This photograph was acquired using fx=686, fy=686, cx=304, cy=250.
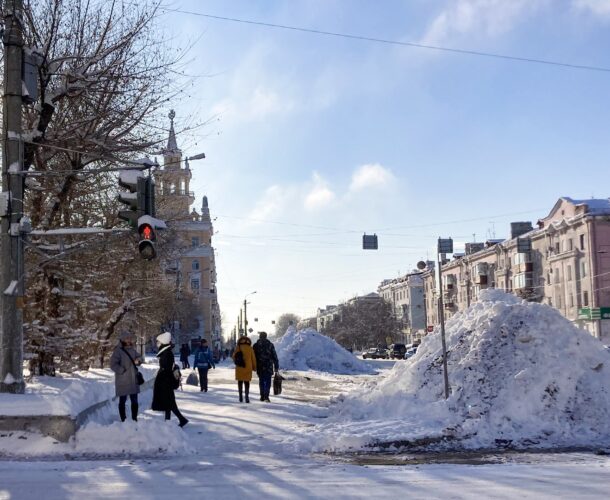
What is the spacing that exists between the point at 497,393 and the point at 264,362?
662 centimetres

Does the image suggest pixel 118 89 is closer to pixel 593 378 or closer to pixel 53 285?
pixel 53 285

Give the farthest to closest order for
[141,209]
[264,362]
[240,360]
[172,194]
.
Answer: [172,194], [264,362], [240,360], [141,209]

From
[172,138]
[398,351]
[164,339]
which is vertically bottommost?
[398,351]

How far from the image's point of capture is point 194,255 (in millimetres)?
84938

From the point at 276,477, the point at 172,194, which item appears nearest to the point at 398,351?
the point at 172,194

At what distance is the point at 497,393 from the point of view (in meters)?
11.7

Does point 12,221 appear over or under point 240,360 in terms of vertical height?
over

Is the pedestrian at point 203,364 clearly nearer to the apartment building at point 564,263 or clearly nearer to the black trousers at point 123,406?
the black trousers at point 123,406

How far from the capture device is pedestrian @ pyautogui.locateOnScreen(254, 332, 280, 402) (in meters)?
16.8

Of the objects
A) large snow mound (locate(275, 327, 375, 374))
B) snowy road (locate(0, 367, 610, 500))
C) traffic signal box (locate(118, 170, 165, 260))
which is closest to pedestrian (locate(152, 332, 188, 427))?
snowy road (locate(0, 367, 610, 500))

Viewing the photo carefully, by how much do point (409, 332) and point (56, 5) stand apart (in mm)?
106082

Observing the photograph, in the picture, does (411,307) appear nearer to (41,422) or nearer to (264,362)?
(264,362)

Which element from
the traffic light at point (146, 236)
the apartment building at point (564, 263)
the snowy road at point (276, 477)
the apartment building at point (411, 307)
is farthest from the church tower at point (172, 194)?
the apartment building at point (411, 307)

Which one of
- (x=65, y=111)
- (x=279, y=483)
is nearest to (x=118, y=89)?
(x=65, y=111)
